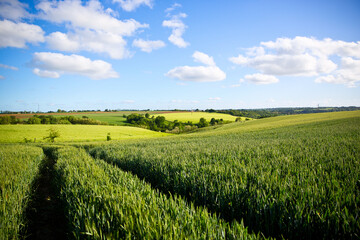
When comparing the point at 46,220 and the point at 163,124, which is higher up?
the point at 46,220

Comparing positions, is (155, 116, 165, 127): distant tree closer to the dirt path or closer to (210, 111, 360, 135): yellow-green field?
(210, 111, 360, 135): yellow-green field

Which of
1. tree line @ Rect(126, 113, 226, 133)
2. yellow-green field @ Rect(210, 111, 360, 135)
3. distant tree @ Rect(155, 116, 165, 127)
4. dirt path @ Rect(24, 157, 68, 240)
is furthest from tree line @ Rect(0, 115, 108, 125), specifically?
dirt path @ Rect(24, 157, 68, 240)

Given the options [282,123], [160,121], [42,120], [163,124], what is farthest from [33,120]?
[282,123]

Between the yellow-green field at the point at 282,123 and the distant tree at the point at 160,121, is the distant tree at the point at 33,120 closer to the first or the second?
the distant tree at the point at 160,121

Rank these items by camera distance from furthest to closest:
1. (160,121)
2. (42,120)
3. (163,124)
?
(160,121) → (163,124) → (42,120)

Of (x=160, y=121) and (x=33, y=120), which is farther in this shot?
(x=160, y=121)

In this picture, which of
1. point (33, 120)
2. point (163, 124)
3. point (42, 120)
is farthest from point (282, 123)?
point (42, 120)

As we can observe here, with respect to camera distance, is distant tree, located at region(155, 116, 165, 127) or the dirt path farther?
distant tree, located at region(155, 116, 165, 127)

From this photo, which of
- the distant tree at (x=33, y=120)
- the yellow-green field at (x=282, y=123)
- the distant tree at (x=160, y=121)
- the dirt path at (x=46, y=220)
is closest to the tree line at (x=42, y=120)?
the distant tree at (x=33, y=120)

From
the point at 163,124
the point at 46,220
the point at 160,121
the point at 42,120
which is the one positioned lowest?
the point at 163,124

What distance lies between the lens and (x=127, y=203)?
9.57ft

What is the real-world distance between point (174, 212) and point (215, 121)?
319 ft

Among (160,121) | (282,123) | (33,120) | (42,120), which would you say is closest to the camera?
(282,123)

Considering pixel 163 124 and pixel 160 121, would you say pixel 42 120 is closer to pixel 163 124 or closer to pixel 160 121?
pixel 160 121
